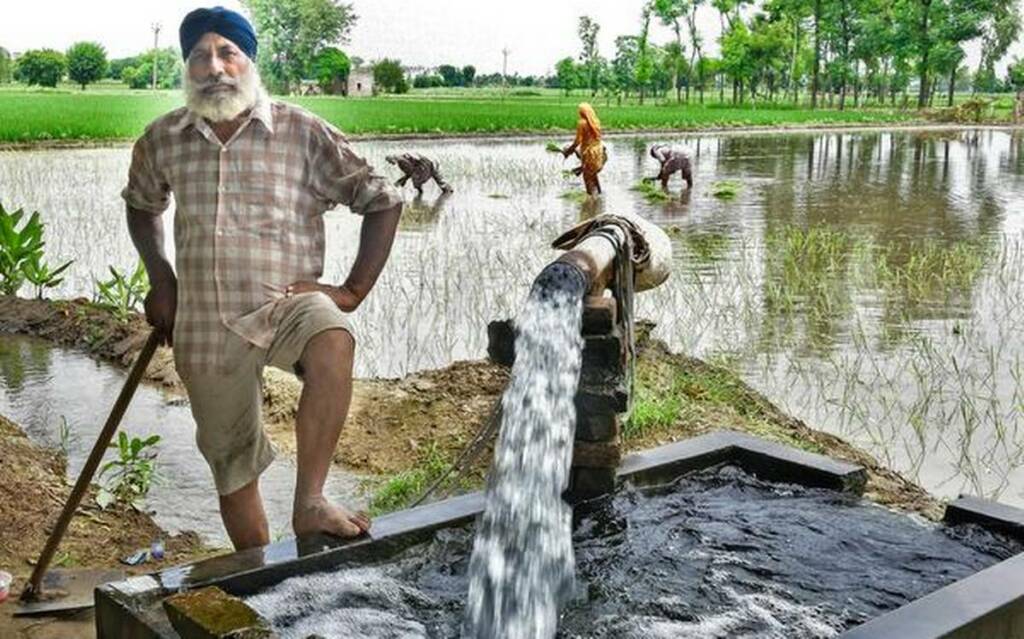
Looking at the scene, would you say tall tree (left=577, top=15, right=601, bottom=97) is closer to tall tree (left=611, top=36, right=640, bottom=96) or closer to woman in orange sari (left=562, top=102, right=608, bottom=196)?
tall tree (left=611, top=36, right=640, bottom=96)

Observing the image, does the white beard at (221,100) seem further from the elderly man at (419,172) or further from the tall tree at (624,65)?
the tall tree at (624,65)

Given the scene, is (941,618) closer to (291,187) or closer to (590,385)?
(590,385)

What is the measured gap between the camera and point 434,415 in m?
5.41

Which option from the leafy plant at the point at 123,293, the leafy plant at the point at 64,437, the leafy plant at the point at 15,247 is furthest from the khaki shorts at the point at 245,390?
the leafy plant at the point at 15,247

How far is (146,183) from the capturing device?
3066 millimetres

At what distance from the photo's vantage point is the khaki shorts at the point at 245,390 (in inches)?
113

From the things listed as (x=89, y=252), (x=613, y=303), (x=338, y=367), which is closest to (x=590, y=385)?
(x=613, y=303)

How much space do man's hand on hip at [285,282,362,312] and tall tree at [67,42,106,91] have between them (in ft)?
148

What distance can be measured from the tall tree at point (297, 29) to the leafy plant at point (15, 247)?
370cm

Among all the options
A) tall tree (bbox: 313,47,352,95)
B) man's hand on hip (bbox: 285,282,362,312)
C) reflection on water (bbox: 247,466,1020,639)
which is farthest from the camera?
tall tree (bbox: 313,47,352,95)

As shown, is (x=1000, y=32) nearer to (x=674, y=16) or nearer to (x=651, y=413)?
(x=674, y=16)

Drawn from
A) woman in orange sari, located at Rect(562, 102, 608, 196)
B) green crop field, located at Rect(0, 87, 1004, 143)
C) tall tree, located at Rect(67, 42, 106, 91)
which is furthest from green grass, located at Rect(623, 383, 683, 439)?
tall tree, located at Rect(67, 42, 106, 91)

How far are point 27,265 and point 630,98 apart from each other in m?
73.8

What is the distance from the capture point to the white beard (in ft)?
9.48
